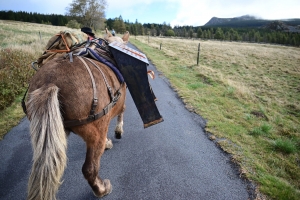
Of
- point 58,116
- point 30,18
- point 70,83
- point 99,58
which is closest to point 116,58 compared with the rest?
point 99,58

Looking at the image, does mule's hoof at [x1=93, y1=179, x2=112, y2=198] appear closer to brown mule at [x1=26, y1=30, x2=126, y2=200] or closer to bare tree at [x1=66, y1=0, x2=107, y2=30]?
brown mule at [x1=26, y1=30, x2=126, y2=200]

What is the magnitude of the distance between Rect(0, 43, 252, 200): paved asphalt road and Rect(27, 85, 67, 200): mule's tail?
1.08m

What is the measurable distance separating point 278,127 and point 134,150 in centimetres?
442

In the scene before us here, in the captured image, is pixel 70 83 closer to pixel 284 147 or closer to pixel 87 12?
pixel 284 147

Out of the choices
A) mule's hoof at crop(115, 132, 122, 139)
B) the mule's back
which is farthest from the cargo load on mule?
mule's hoof at crop(115, 132, 122, 139)

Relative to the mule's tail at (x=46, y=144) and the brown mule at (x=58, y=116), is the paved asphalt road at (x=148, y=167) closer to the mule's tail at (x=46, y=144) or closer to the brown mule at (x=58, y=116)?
the brown mule at (x=58, y=116)

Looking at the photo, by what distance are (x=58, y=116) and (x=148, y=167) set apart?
1.95 m

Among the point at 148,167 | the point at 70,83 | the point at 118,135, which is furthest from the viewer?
the point at 118,135

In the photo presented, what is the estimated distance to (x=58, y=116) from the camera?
158 cm

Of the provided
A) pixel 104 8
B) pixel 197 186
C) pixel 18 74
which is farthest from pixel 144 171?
pixel 104 8

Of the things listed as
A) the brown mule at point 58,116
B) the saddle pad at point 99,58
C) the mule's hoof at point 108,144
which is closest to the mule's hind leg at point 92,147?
the brown mule at point 58,116

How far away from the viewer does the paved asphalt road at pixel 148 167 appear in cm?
254

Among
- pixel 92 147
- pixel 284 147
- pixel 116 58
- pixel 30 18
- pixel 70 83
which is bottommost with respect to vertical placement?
pixel 284 147

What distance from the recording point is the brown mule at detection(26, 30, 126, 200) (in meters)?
1.54
